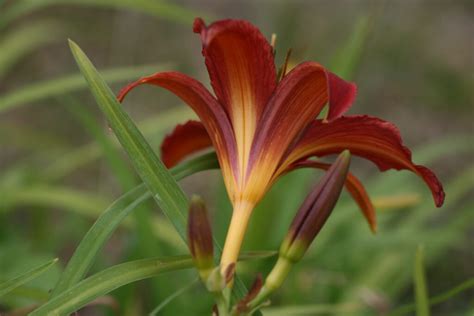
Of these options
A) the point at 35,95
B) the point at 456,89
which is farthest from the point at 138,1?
the point at 456,89

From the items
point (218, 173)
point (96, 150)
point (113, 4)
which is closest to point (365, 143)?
point (113, 4)

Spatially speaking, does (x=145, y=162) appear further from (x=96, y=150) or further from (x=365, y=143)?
(x=96, y=150)

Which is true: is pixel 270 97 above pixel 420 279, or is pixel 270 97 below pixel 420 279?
above

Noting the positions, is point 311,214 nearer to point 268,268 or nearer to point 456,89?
point 268,268

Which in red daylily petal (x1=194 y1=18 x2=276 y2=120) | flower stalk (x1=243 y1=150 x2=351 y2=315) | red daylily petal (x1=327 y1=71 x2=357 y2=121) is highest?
red daylily petal (x1=194 y1=18 x2=276 y2=120)

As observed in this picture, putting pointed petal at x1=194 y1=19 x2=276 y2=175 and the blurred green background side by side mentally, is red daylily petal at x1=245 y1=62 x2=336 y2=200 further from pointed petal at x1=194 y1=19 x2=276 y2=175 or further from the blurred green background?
the blurred green background

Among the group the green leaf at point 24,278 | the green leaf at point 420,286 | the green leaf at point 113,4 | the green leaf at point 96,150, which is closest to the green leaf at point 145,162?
the green leaf at point 24,278

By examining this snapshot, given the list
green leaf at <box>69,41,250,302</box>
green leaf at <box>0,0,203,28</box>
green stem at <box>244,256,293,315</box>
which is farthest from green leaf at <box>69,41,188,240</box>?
green leaf at <box>0,0,203,28</box>

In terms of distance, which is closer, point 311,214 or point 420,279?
point 311,214
